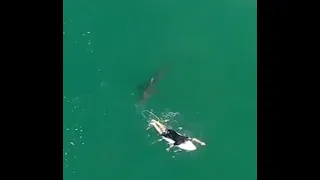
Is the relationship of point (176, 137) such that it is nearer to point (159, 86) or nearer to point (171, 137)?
point (171, 137)

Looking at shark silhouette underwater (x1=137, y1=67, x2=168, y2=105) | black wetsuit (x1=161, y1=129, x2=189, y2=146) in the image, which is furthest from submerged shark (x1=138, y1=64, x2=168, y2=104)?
black wetsuit (x1=161, y1=129, x2=189, y2=146)

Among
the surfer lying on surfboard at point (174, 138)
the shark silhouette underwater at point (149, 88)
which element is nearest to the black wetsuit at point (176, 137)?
the surfer lying on surfboard at point (174, 138)

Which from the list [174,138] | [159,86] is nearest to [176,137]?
[174,138]
